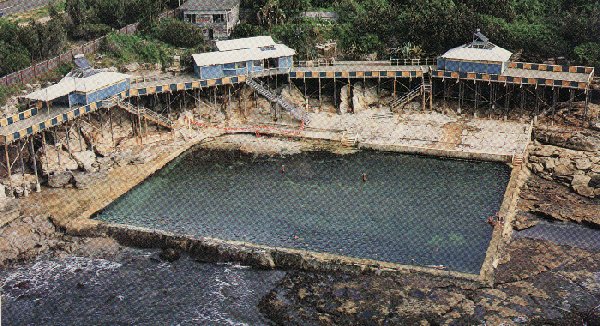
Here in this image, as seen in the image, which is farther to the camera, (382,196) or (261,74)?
(261,74)

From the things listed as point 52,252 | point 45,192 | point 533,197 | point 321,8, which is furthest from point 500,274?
point 321,8

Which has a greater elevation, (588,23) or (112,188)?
(588,23)

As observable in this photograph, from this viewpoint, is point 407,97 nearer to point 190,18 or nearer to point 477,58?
point 477,58

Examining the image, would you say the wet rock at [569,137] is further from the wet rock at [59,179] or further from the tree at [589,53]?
the wet rock at [59,179]

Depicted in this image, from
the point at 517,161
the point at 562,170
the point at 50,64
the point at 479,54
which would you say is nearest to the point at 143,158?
the point at 50,64

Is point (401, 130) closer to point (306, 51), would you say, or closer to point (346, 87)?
point (346, 87)
